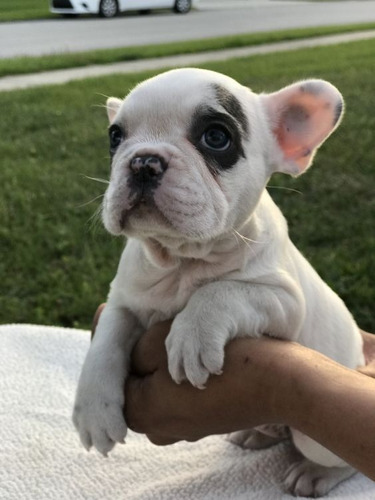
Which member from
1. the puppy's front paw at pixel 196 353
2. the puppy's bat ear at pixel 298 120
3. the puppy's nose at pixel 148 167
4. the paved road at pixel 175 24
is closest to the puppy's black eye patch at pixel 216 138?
the puppy's nose at pixel 148 167

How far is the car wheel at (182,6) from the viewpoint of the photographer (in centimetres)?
1020

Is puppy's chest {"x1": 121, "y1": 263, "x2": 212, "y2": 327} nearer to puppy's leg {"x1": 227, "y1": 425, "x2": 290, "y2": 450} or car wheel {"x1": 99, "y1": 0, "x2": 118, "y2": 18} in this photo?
puppy's leg {"x1": 227, "y1": 425, "x2": 290, "y2": 450}

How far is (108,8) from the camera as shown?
380 inches

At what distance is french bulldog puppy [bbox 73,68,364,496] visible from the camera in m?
1.86

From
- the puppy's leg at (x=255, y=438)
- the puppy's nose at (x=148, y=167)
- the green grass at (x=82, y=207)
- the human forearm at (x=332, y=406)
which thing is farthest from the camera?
the green grass at (x=82, y=207)

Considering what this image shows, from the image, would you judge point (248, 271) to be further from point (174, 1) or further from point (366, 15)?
point (366, 15)

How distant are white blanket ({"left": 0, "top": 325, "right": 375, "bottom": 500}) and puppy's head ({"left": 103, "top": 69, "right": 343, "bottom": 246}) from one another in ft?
3.15

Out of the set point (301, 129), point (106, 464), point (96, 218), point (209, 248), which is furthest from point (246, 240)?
point (106, 464)

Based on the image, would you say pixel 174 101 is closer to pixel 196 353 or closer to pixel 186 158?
pixel 186 158

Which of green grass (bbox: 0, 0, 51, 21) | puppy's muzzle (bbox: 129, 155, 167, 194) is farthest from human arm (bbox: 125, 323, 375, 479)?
green grass (bbox: 0, 0, 51, 21)

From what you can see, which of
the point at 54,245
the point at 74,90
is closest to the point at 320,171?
the point at 54,245

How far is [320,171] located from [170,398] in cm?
446

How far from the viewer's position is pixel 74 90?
882cm

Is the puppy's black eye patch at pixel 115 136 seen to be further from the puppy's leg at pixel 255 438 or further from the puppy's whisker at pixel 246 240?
the puppy's leg at pixel 255 438
